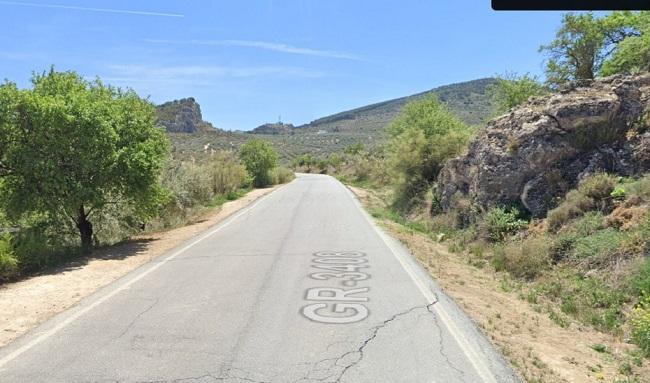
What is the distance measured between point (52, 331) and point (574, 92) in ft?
44.7

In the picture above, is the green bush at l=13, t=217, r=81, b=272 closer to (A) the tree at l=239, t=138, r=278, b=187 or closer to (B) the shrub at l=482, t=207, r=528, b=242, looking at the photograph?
(B) the shrub at l=482, t=207, r=528, b=242

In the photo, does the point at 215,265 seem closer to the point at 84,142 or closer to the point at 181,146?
the point at 84,142

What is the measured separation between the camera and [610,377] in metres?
5.61

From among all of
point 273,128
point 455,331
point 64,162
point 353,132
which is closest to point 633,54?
point 455,331

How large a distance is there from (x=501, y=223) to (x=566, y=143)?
2.71 m

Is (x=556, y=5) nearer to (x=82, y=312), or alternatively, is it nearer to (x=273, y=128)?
(x=82, y=312)

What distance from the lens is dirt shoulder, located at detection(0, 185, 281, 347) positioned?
6840 millimetres

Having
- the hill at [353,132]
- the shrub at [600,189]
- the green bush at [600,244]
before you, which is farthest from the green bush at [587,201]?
the hill at [353,132]

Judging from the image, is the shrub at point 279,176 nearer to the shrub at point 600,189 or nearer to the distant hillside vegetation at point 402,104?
the distant hillside vegetation at point 402,104

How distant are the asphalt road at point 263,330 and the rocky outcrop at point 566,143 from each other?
4.65 metres

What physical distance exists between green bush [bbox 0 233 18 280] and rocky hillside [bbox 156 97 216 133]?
97131mm

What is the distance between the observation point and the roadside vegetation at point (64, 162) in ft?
37.3

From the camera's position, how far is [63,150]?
38.8ft

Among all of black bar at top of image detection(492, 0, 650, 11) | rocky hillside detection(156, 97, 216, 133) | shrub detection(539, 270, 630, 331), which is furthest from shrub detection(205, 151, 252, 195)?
rocky hillside detection(156, 97, 216, 133)
